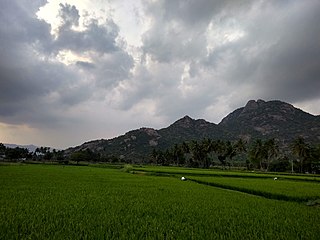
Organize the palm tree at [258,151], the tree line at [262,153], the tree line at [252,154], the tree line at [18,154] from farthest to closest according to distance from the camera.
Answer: the tree line at [18,154]
the palm tree at [258,151]
the tree line at [252,154]
the tree line at [262,153]

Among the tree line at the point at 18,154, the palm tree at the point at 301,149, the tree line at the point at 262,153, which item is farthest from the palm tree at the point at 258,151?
the tree line at the point at 18,154

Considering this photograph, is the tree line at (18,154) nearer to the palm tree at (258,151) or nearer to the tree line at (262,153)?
the tree line at (262,153)

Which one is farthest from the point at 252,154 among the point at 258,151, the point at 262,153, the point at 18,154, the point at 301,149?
the point at 18,154

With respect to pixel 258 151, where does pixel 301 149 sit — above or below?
above

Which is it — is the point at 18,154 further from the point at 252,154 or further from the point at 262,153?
the point at 262,153

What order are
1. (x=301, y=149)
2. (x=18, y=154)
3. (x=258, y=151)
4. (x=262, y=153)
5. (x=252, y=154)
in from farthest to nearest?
1. (x=18, y=154)
2. (x=252, y=154)
3. (x=258, y=151)
4. (x=262, y=153)
5. (x=301, y=149)

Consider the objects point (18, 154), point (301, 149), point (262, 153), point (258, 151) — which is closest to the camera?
point (301, 149)

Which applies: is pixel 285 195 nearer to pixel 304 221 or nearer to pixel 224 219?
pixel 304 221

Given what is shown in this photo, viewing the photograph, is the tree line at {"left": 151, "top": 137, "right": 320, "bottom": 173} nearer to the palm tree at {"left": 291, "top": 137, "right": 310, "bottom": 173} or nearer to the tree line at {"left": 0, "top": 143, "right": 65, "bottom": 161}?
the palm tree at {"left": 291, "top": 137, "right": 310, "bottom": 173}

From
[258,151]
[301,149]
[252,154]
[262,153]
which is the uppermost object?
[301,149]

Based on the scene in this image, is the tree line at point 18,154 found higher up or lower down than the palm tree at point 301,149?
lower down

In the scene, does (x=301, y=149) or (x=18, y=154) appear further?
(x=18, y=154)

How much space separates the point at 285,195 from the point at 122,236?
16.9 meters

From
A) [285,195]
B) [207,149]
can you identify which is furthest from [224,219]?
[207,149]
